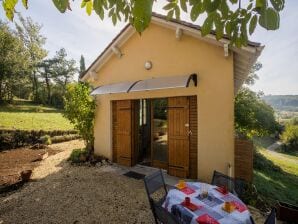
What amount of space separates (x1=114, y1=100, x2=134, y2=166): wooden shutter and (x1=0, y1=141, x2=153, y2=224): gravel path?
1282 mm

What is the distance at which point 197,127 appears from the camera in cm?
952

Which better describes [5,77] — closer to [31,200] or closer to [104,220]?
[31,200]

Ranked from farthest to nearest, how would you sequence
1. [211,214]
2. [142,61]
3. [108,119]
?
[108,119] < [142,61] < [211,214]

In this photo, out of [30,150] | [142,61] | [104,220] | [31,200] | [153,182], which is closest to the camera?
[153,182]

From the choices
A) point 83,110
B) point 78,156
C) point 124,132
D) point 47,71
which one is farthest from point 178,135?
point 47,71

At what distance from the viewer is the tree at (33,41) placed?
158ft

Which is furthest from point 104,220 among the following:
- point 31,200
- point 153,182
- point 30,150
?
point 30,150

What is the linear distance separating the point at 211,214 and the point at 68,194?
21.6 feet

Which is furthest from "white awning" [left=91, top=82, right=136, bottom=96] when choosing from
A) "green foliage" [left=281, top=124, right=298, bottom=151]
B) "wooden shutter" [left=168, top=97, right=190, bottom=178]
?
"green foliage" [left=281, top=124, right=298, bottom=151]

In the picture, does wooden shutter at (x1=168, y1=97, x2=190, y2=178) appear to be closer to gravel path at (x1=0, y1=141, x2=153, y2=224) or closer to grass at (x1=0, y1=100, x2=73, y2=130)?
gravel path at (x1=0, y1=141, x2=153, y2=224)

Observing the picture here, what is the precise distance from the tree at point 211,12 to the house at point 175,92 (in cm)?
601

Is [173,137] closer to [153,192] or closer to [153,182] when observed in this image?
[153,182]

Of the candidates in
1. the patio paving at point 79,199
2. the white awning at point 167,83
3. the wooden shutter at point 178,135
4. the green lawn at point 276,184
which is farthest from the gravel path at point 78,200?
the green lawn at point 276,184

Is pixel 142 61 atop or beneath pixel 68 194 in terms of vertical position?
atop
